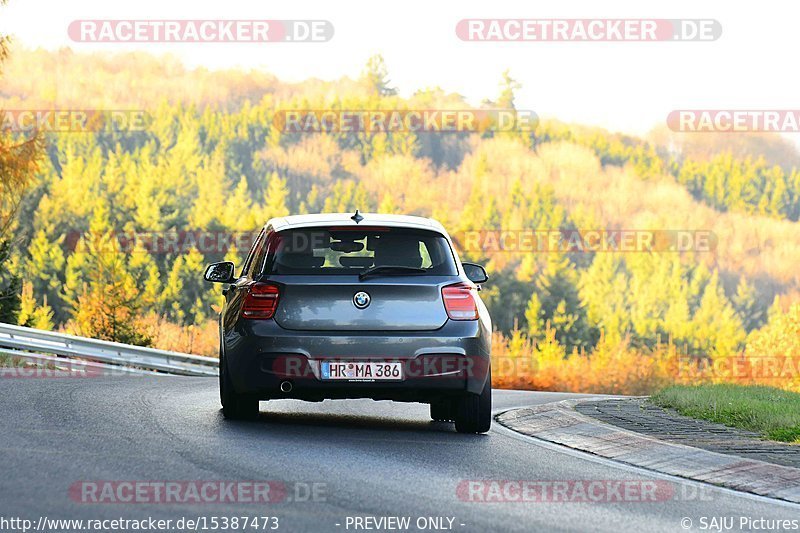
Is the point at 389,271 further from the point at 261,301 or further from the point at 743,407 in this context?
the point at 743,407

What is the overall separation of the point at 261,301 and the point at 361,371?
3.24 ft

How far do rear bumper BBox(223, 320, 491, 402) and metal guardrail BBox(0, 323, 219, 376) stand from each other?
1378 cm

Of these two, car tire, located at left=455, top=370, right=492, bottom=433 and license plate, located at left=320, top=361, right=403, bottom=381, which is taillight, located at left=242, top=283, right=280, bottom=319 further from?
car tire, located at left=455, top=370, right=492, bottom=433

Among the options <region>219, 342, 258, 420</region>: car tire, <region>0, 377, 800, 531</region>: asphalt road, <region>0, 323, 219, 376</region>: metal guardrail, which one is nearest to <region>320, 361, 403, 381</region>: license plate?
<region>0, 377, 800, 531</region>: asphalt road

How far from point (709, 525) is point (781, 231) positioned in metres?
162

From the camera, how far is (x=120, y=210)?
342ft

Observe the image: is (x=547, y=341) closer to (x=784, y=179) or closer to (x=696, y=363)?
(x=696, y=363)

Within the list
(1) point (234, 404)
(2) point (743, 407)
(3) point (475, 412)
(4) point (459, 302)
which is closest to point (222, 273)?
(1) point (234, 404)

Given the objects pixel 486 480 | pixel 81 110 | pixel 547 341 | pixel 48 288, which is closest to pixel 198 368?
pixel 486 480

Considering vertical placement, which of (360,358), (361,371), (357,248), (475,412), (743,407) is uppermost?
(357,248)

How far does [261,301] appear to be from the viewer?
1099 cm

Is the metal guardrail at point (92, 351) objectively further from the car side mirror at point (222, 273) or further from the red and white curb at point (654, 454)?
the red and white curb at point (654, 454)

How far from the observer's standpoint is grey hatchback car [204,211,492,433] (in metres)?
10.8

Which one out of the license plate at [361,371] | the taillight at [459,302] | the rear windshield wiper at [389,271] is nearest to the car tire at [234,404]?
the license plate at [361,371]
